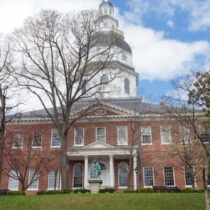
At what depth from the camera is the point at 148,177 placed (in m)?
28.5

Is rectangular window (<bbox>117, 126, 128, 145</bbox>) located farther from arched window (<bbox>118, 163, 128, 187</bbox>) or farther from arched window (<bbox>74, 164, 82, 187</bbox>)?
arched window (<bbox>74, 164, 82, 187</bbox>)

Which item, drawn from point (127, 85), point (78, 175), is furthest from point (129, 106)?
point (78, 175)

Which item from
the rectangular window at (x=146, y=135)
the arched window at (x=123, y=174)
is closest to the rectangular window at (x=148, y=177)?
the arched window at (x=123, y=174)

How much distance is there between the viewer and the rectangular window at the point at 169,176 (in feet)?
92.1

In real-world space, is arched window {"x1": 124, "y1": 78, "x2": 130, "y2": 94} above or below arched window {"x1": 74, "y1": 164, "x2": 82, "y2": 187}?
above

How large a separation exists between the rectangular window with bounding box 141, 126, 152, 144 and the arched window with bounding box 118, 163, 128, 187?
3251mm

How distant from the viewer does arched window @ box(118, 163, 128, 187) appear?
28406 mm

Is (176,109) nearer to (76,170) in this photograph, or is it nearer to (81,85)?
(81,85)

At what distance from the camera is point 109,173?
94.7ft

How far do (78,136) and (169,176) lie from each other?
10.2m

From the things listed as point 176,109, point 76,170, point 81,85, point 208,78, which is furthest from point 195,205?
point 76,170

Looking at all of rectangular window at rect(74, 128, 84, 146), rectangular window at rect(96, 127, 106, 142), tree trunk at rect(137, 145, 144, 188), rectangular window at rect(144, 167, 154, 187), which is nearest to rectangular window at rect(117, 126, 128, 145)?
rectangular window at rect(96, 127, 106, 142)

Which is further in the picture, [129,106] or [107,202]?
[129,106]

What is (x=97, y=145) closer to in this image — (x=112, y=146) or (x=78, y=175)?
(x=112, y=146)
